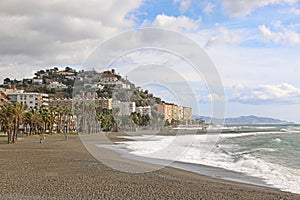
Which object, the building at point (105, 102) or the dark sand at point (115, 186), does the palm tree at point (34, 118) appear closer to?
the building at point (105, 102)

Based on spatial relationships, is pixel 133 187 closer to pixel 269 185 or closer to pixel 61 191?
pixel 61 191

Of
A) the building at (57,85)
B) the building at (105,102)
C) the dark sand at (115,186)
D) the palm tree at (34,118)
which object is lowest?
the dark sand at (115,186)

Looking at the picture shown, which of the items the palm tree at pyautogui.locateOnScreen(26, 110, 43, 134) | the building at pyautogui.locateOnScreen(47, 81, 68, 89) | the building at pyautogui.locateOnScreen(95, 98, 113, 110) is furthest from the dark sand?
the building at pyautogui.locateOnScreen(47, 81, 68, 89)

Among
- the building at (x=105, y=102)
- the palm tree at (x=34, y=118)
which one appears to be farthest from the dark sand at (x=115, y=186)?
the palm tree at (x=34, y=118)

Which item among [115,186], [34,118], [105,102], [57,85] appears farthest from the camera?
[57,85]

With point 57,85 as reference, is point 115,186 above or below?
below

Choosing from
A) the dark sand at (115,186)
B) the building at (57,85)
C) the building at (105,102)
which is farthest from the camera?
the building at (57,85)

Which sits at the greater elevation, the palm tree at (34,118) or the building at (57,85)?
the building at (57,85)

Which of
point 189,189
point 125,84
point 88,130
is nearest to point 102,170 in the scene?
point 189,189

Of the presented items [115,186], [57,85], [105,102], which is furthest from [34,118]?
[57,85]

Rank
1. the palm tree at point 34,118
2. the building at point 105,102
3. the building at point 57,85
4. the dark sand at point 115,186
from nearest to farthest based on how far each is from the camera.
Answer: the dark sand at point 115,186
the building at point 105,102
the palm tree at point 34,118
the building at point 57,85

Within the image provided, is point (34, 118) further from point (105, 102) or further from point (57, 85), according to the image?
point (57, 85)

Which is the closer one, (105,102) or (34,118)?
(34,118)

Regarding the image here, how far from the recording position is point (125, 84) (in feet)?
122
